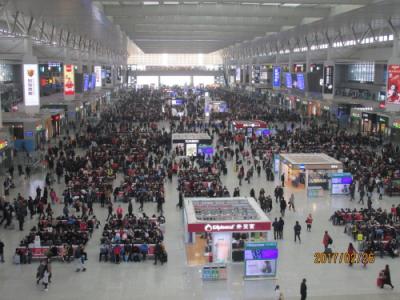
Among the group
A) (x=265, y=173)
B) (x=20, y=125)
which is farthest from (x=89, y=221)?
(x=20, y=125)

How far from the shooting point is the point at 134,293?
13.5m

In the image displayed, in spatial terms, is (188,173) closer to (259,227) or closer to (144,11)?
(259,227)

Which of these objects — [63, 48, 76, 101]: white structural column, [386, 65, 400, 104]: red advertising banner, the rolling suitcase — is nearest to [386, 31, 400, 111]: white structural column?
[386, 65, 400, 104]: red advertising banner

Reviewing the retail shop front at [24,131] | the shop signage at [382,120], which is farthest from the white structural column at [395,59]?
the retail shop front at [24,131]

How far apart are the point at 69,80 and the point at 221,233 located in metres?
31.4

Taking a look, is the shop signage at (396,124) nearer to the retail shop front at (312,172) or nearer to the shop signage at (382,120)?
the shop signage at (382,120)

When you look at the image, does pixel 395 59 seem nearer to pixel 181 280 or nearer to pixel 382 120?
Answer: pixel 382 120

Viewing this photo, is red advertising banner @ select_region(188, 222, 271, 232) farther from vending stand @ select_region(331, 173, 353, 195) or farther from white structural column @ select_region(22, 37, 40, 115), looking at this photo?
white structural column @ select_region(22, 37, 40, 115)

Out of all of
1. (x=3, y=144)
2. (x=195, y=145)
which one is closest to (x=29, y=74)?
(x=3, y=144)

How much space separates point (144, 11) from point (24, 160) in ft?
58.6

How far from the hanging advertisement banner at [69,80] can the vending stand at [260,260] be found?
31.4m
